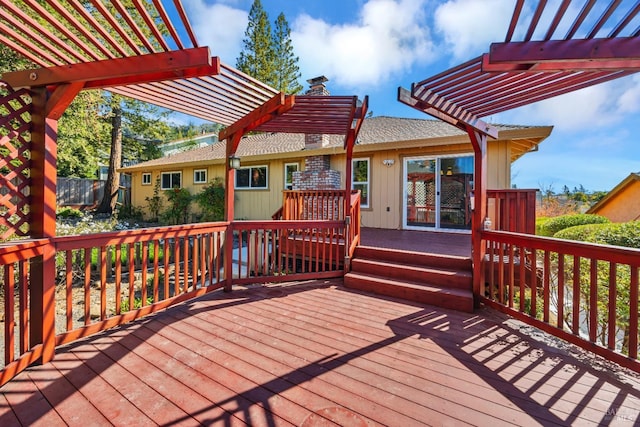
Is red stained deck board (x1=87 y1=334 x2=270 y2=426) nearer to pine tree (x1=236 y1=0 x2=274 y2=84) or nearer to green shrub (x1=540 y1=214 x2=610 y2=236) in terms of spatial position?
green shrub (x1=540 y1=214 x2=610 y2=236)

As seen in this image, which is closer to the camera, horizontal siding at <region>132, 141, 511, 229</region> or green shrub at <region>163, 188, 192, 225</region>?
horizontal siding at <region>132, 141, 511, 229</region>

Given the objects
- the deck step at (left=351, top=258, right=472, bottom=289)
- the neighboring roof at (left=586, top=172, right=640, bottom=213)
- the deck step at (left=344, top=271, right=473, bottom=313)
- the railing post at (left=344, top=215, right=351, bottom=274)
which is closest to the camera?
the deck step at (left=344, top=271, right=473, bottom=313)

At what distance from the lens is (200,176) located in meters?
12.3

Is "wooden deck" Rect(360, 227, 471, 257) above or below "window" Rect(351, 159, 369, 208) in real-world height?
below

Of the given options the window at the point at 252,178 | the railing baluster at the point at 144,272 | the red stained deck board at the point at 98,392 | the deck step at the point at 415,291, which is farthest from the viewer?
the window at the point at 252,178

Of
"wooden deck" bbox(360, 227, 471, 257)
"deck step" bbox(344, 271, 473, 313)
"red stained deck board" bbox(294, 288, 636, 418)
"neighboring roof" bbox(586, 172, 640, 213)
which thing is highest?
"neighboring roof" bbox(586, 172, 640, 213)

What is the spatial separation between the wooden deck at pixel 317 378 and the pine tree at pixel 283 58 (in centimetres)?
1715

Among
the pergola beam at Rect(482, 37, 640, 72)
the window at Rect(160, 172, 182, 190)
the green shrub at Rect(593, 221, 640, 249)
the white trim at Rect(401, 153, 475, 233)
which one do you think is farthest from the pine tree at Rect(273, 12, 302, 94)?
the pergola beam at Rect(482, 37, 640, 72)

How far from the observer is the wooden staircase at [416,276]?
3.75 metres

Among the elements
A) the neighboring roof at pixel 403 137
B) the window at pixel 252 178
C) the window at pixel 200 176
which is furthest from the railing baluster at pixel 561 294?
the window at pixel 200 176

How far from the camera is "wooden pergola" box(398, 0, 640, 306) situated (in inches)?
73.4

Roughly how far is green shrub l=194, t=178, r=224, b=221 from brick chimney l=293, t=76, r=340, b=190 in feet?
12.7

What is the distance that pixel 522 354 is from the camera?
262 cm

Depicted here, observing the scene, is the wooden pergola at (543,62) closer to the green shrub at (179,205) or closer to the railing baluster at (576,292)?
the railing baluster at (576,292)
